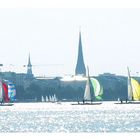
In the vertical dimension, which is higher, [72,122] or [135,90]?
[135,90]

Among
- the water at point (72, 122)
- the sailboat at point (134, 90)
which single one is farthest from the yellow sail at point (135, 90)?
the water at point (72, 122)

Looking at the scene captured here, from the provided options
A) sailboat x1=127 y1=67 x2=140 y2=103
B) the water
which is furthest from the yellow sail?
the water

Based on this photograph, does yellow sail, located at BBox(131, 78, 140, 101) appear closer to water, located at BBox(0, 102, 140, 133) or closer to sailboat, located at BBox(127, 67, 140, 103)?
sailboat, located at BBox(127, 67, 140, 103)

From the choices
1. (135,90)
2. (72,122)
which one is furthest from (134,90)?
(72,122)

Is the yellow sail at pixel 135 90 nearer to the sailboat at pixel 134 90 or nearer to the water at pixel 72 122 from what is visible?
the sailboat at pixel 134 90

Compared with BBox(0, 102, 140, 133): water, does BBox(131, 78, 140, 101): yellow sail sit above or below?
above

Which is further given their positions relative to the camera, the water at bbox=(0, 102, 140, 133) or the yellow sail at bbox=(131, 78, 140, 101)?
the yellow sail at bbox=(131, 78, 140, 101)

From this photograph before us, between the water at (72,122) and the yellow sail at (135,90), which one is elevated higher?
the yellow sail at (135,90)

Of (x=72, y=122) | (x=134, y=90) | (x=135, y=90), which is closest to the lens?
(x=72, y=122)

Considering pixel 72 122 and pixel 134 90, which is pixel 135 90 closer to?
pixel 134 90

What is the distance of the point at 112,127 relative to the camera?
69125mm

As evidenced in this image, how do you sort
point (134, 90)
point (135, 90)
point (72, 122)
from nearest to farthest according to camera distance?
point (72, 122)
point (135, 90)
point (134, 90)

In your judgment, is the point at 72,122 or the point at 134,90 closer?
the point at 72,122

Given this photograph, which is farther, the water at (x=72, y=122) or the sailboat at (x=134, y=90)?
the sailboat at (x=134, y=90)
